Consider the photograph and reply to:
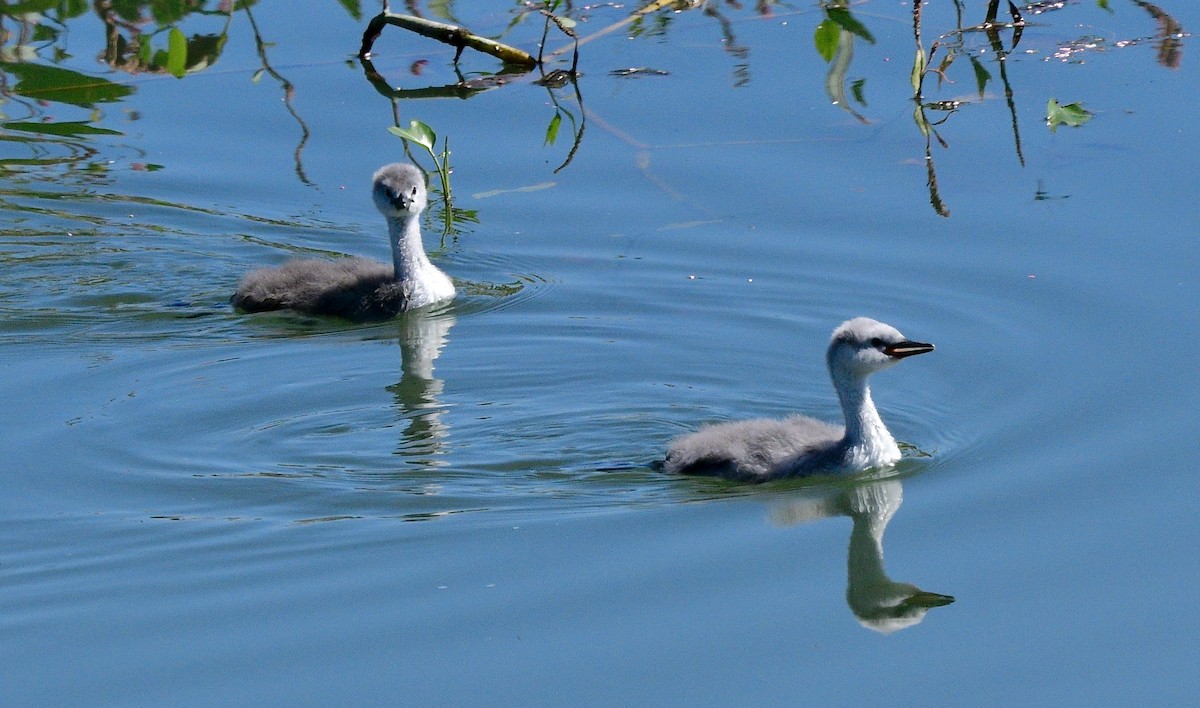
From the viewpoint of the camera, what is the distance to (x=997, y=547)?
6.61 meters

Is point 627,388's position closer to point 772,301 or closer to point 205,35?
point 772,301

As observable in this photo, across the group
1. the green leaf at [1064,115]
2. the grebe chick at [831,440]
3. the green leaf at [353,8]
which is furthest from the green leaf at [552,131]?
the grebe chick at [831,440]

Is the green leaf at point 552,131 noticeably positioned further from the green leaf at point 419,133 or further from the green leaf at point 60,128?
the green leaf at point 60,128

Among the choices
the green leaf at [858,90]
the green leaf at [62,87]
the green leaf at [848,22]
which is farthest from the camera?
the green leaf at [62,87]

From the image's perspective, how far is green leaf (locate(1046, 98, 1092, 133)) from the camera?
10797 millimetres

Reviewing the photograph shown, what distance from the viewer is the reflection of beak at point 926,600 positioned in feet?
20.4

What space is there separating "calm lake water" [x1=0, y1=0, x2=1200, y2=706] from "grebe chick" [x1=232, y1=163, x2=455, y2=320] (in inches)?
4.6

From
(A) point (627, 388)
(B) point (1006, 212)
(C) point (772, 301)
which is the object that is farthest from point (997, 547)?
(B) point (1006, 212)

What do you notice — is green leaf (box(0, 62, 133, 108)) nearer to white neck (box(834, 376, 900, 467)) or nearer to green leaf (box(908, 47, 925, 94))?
green leaf (box(908, 47, 925, 94))

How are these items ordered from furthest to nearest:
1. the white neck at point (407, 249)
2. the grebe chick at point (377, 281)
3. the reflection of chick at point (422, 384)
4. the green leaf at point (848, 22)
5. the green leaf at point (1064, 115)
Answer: the green leaf at point (848, 22), the green leaf at point (1064, 115), the white neck at point (407, 249), the grebe chick at point (377, 281), the reflection of chick at point (422, 384)

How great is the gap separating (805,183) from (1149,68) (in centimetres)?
281

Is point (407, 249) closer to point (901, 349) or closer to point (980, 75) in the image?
point (901, 349)

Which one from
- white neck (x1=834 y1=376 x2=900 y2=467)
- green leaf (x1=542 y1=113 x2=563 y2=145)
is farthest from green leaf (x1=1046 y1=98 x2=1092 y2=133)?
white neck (x1=834 y1=376 x2=900 y2=467)

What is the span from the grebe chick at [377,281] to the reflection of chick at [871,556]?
132 inches
